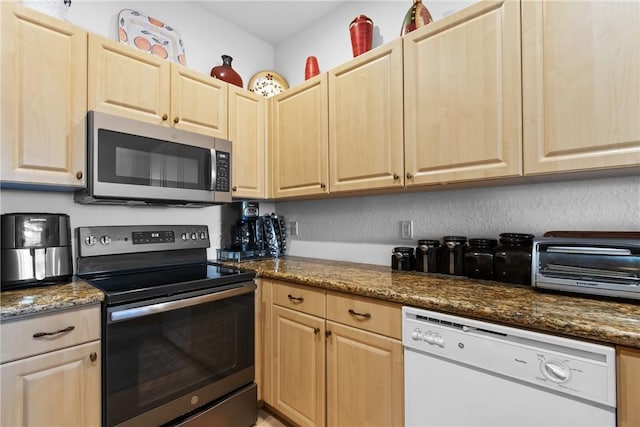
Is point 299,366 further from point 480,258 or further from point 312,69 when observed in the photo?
point 312,69

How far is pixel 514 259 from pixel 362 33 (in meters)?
1.51

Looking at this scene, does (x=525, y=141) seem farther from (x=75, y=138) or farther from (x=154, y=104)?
(x=75, y=138)

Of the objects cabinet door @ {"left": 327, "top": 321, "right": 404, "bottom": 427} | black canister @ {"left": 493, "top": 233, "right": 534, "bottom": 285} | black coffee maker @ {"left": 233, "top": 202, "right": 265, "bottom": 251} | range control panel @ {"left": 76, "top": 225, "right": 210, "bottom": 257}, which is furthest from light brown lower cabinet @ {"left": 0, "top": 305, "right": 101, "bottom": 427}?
black canister @ {"left": 493, "top": 233, "right": 534, "bottom": 285}

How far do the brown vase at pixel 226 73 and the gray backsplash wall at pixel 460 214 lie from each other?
103 centimetres

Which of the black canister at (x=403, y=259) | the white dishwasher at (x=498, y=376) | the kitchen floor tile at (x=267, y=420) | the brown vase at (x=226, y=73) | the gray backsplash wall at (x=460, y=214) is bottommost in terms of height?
the kitchen floor tile at (x=267, y=420)

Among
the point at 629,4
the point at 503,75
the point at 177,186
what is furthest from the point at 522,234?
the point at 177,186

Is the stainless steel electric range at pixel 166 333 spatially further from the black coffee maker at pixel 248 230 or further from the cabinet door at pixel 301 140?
the cabinet door at pixel 301 140

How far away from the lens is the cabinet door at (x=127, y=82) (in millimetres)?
1531

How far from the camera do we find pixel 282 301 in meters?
1.71

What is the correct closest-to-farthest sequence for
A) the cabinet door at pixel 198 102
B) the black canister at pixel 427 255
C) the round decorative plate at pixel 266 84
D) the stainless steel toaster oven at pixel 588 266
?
the stainless steel toaster oven at pixel 588 266 → the black canister at pixel 427 255 → the cabinet door at pixel 198 102 → the round decorative plate at pixel 266 84

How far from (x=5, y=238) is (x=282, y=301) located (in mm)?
1251

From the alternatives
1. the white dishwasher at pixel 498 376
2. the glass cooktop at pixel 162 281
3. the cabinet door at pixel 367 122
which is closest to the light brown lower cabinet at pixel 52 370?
the glass cooktop at pixel 162 281

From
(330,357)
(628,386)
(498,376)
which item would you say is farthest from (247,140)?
(628,386)

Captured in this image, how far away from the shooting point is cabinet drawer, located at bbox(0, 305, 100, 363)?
3.39 feet
